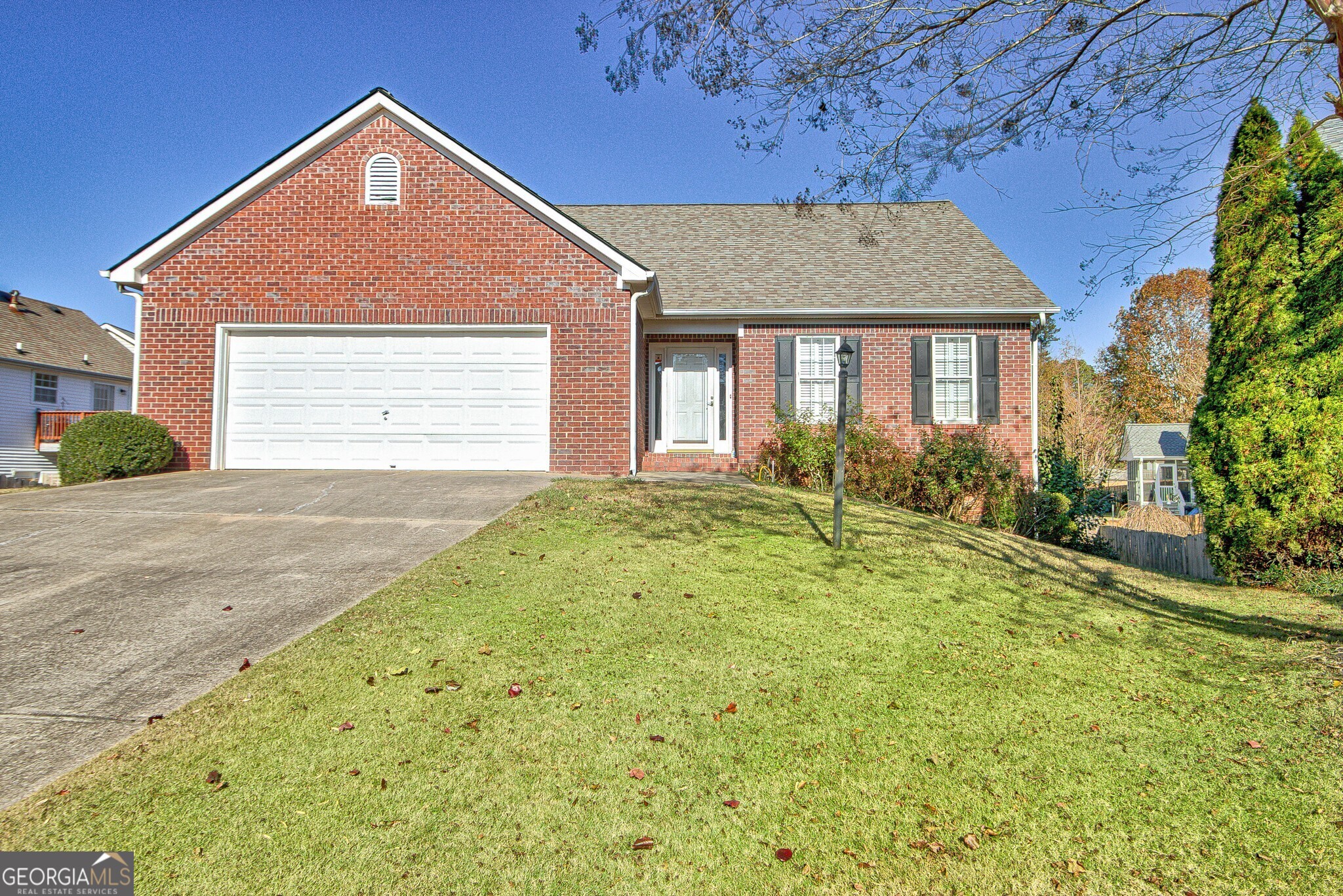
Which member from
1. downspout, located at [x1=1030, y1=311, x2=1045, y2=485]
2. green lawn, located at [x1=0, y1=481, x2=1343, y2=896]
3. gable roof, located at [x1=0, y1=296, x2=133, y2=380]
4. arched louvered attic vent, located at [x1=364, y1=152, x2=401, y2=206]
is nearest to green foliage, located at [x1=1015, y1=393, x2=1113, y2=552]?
downspout, located at [x1=1030, y1=311, x2=1045, y2=485]

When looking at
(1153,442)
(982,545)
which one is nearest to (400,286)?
(982,545)

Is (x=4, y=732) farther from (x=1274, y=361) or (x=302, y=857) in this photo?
(x=1274, y=361)

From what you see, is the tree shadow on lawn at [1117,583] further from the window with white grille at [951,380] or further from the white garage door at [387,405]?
the white garage door at [387,405]

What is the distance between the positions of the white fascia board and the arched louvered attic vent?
4.98m

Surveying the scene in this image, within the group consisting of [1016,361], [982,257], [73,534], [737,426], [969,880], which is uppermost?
[982,257]

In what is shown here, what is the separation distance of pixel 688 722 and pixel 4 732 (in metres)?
3.16

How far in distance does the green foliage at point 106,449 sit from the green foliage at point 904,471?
32.1 ft

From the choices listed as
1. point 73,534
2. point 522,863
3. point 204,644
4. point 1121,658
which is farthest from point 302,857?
point 73,534

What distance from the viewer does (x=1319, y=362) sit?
316 inches

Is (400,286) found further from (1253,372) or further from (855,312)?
(1253,372)

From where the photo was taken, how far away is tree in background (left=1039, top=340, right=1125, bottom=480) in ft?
48.0

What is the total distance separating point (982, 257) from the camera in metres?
14.9

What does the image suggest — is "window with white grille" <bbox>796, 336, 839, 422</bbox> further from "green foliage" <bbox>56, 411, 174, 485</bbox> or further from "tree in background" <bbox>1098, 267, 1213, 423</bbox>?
"tree in background" <bbox>1098, 267, 1213, 423</bbox>

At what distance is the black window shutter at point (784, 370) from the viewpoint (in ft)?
43.7
